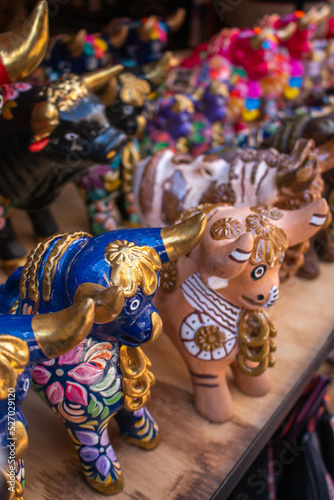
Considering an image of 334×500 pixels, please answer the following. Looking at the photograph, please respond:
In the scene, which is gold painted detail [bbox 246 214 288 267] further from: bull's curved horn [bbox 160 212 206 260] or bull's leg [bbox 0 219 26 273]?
bull's leg [bbox 0 219 26 273]

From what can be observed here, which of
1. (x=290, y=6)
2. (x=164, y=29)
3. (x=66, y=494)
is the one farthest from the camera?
(x=290, y=6)

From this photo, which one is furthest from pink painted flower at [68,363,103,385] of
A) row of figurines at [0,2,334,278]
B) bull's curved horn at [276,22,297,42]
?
bull's curved horn at [276,22,297,42]

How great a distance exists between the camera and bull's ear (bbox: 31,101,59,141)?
2.81ft

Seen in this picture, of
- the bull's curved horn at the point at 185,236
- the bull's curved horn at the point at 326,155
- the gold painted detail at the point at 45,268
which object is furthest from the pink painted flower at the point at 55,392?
the bull's curved horn at the point at 326,155

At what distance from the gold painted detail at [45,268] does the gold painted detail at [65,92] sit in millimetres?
355

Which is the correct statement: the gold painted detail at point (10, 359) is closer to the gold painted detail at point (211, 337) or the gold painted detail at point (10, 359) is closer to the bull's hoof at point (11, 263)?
the gold painted detail at point (211, 337)

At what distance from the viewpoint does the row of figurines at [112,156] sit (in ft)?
2.88

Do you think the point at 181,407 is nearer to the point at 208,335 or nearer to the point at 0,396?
the point at 208,335

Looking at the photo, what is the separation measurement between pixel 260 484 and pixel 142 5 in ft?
7.68

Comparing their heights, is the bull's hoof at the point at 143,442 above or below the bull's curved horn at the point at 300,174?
below

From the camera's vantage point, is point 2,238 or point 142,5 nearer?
point 2,238

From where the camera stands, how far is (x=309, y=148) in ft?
3.09

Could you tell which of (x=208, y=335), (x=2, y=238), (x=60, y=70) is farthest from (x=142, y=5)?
(x=208, y=335)

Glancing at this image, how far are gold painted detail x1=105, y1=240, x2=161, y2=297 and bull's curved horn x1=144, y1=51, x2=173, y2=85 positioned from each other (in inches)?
28.7
